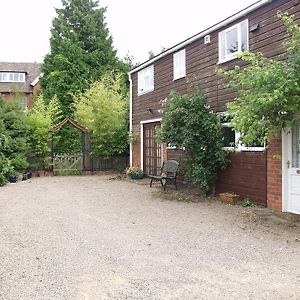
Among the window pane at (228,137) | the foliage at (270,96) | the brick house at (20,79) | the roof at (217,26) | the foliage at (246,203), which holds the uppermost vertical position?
the brick house at (20,79)

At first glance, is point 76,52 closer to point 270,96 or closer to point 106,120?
point 106,120

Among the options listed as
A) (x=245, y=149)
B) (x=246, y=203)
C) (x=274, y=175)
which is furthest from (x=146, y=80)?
(x=274, y=175)

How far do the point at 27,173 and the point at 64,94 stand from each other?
1245cm

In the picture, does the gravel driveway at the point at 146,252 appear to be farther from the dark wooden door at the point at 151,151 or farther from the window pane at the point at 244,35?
the dark wooden door at the point at 151,151

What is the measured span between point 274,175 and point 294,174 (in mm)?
541

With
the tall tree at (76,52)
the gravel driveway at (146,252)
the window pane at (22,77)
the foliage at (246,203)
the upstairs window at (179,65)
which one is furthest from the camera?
the window pane at (22,77)

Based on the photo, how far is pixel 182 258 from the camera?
5344mm

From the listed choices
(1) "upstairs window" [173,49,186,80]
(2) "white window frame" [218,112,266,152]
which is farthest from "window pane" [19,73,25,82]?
(2) "white window frame" [218,112,266,152]

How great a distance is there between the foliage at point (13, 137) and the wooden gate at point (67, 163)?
233 centimetres

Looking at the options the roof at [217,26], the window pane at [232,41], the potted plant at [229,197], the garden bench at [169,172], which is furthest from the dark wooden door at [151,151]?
the potted plant at [229,197]

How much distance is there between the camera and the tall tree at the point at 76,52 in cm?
2853

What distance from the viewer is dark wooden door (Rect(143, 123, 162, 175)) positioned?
1565 cm

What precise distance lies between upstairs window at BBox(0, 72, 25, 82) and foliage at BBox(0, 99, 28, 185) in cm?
2326

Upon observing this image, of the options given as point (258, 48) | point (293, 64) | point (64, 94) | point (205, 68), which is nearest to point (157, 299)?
point (293, 64)
